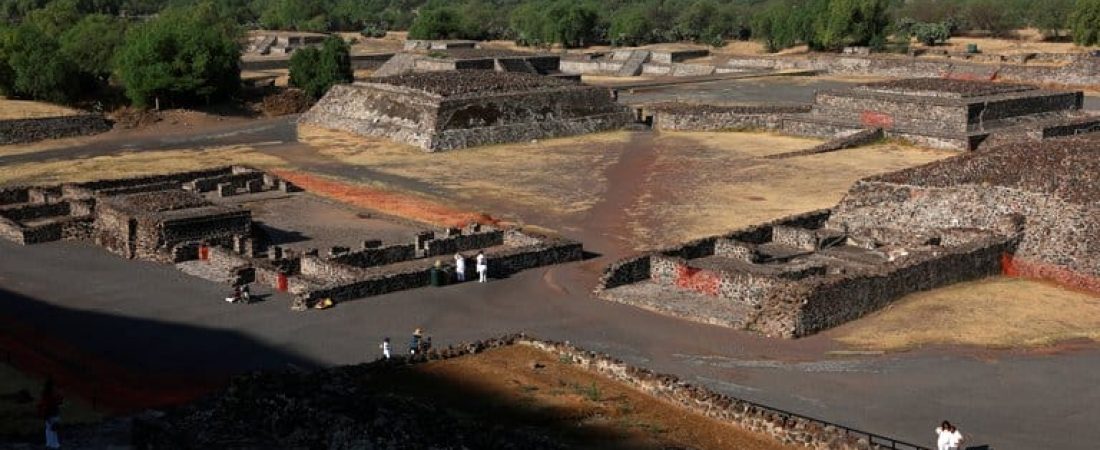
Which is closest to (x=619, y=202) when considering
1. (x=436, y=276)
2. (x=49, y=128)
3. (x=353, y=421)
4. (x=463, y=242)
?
(x=463, y=242)

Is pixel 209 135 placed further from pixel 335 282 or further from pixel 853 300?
pixel 853 300

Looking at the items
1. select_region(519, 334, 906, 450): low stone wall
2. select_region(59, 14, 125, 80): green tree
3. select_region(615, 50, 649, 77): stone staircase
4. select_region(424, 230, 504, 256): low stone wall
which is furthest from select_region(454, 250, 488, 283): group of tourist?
select_region(615, 50, 649, 77): stone staircase

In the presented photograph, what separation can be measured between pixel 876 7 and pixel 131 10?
8191 centimetres

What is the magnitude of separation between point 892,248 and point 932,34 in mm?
70077

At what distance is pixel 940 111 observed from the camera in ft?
176

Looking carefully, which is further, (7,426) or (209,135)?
(209,135)

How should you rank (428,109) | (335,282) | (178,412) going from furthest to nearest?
(428,109), (335,282), (178,412)

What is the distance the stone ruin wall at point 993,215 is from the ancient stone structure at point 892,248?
3 cm

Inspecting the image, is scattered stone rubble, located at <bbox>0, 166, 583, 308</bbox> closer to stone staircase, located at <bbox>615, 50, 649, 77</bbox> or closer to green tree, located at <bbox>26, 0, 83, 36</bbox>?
green tree, located at <bbox>26, 0, 83, 36</bbox>

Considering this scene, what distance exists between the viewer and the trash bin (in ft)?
94.9

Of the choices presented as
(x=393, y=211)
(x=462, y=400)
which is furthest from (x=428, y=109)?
(x=462, y=400)

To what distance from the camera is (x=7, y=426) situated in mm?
19688

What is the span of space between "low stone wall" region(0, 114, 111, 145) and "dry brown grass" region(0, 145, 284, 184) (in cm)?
604

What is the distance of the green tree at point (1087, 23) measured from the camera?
85.8m
